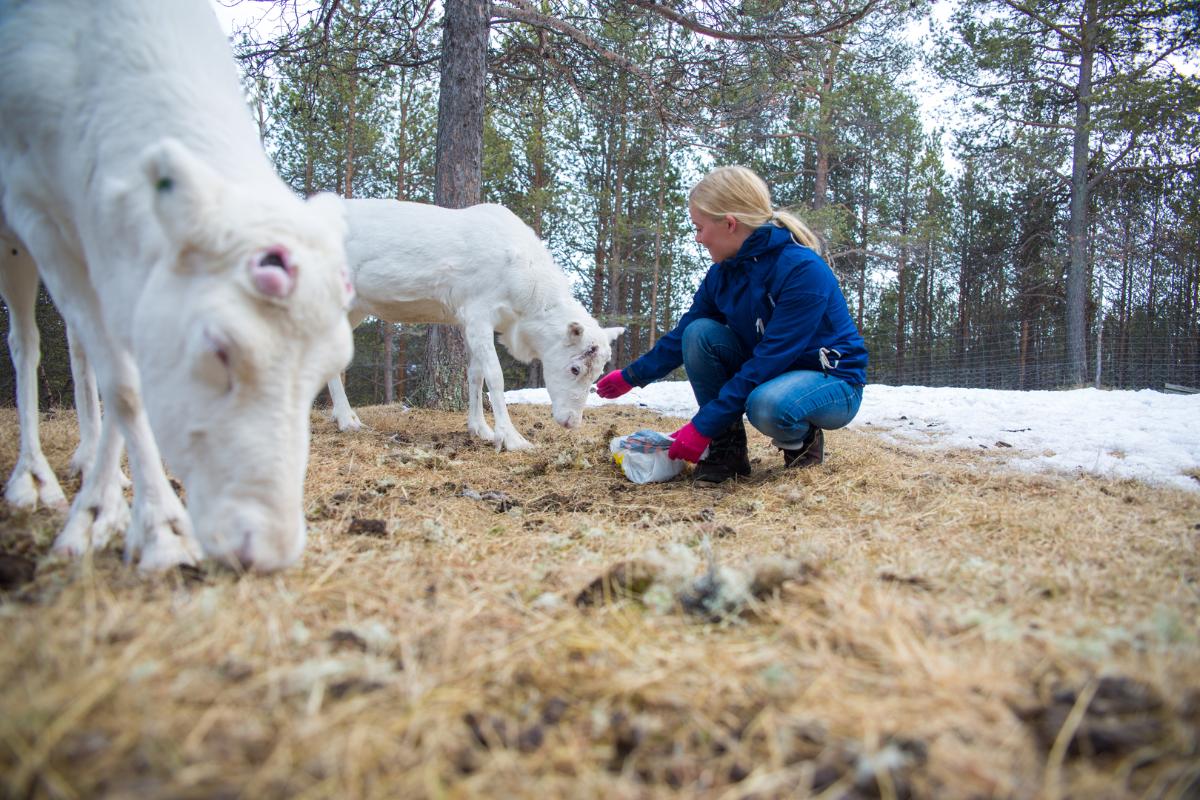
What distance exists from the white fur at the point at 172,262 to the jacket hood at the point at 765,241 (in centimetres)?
274

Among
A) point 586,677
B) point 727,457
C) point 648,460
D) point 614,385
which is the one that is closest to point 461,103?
point 614,385

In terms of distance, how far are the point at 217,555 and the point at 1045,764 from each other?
1928 mm

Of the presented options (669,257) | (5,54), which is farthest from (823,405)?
(669,257)

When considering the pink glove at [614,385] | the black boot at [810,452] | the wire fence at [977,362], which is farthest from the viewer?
the wire fence at [977,362]

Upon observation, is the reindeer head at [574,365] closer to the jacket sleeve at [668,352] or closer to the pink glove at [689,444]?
the jacket sleeve at [668,352]

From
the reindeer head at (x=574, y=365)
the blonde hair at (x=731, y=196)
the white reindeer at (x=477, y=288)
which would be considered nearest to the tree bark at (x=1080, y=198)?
the reindeer head at (x=574, y=365)

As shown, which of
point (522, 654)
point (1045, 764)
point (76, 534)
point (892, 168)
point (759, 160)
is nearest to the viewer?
point (1045, 764)

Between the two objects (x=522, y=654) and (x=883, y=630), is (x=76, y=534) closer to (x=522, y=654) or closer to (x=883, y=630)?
(x=522, y=654)

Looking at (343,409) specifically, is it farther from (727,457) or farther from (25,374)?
(727,457)

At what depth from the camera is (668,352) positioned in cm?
483

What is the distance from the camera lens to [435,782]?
1.01 metres

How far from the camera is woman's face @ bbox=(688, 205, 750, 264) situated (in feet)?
13.9

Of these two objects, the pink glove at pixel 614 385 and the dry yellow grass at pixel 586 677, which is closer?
the dry yellow grass at pixel 586 677

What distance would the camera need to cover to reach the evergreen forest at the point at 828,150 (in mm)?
8922
